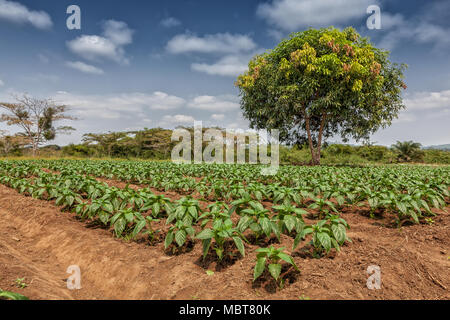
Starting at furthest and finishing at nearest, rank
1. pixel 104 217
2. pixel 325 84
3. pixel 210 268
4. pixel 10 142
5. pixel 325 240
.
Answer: pixel 10 142
pixel 325 84
pixel 104 217
pixel 210 268
pixel 325 240

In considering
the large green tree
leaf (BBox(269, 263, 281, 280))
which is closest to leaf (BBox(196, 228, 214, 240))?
leaf (BBox(269, 263, 281, 280))

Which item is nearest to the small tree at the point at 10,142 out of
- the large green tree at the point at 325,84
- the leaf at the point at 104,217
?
the large green tree at the point at 325,84

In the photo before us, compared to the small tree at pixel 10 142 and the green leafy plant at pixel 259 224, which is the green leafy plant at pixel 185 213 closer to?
the green leafy plant at pixel 259 224

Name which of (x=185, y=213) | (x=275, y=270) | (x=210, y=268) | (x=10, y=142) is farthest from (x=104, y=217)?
(x=10, y=142)

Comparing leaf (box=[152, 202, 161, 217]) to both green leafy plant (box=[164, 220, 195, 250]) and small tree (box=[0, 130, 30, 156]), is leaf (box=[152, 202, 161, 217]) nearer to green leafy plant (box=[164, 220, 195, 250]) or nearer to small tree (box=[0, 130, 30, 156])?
green leafy plant (box=[164, 220, 195, 250])

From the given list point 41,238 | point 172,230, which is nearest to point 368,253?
point 172,230

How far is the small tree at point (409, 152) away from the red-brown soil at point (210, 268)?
102 feet

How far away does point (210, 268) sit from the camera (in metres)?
2.65

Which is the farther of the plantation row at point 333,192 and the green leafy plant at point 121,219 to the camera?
the plantation row at point 333,192

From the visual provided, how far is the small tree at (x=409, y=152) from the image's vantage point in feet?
93.9

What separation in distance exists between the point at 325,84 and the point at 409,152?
19.6m

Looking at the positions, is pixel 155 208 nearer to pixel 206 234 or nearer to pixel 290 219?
pixel 206 234
